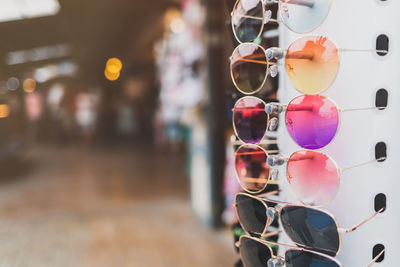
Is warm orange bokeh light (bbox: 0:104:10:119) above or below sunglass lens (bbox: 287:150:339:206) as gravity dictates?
above

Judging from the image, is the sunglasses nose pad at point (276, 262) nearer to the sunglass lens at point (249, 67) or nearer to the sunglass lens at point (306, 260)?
the sunglass lens at point (306, 260)

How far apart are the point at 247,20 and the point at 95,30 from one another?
9.82 metres

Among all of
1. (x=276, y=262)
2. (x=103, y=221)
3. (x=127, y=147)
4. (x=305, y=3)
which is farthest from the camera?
(x=127, y=147)

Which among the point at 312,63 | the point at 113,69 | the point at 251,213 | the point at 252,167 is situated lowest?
the point at 251,213

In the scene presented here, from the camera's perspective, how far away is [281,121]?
0.89m

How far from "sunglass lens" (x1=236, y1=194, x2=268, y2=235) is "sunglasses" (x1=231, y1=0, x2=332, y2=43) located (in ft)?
1.33

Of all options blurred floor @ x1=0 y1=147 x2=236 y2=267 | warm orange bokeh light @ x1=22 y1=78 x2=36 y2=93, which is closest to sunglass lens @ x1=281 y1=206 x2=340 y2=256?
blurred floor @ x1=0 y1=147 x2=236 y2=267

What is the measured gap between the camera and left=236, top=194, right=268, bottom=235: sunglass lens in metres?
0.85

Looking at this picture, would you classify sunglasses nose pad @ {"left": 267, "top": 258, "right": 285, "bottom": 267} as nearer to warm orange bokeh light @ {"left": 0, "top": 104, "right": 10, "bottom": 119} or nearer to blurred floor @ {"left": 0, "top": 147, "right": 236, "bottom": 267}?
blurred floor @ {"left": 0, "top": 147, "right": 236, "bottom": 267}

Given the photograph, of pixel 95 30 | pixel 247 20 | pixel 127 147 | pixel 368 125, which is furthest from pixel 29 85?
pixel 368 125

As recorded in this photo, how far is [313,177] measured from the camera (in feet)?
2.34

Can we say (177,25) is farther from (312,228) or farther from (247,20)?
(312,228)

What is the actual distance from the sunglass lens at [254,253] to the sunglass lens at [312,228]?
0.13 meters

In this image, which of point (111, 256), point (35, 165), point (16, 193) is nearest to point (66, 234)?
point (111, 256)
